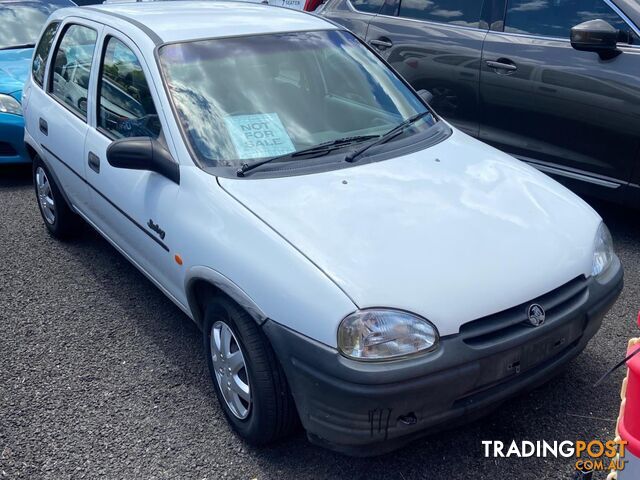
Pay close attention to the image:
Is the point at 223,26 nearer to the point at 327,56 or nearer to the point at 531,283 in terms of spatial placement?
the point at 327,56

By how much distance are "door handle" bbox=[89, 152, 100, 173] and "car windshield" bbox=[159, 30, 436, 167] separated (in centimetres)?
77

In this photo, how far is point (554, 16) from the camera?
16.1ft

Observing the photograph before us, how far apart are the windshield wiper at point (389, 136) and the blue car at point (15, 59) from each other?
402 cm

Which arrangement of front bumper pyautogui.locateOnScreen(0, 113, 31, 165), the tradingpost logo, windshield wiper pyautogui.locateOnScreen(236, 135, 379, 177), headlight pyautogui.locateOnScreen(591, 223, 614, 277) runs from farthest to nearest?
front bumper pyautogui.locateOnScreen(0, 113, 31, 165)
windshield wiper pyautogui.locateOnScreen(236, 135, 379, 177)
headlight pyautogui.locateOnScreen(591, 223, 614, 277)
the tradingpost logo

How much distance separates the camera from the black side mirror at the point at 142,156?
3.24 metres

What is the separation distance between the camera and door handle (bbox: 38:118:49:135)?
4645 millimetres

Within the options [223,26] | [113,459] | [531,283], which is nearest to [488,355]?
[531,283]

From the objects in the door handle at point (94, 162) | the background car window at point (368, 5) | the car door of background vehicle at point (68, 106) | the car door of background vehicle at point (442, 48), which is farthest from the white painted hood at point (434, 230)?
the background car window at point (368, 5)

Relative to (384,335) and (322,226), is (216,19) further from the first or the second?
(384,335)

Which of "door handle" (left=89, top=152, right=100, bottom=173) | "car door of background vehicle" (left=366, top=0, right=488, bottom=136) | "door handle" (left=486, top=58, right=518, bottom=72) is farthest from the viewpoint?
"car door of background vehicle" (left=366, top=0, right=488, bottom=136)

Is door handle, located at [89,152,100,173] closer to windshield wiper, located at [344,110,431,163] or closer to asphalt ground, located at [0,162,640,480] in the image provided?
asphalt ground, located at [0,162,640,480]

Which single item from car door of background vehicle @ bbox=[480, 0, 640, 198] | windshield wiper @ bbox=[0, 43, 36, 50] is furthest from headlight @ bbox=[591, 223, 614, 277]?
windshield wiper @ bbox=[0, 43, 36, 50]

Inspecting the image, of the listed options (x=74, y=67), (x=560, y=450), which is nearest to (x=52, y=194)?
(x=74, y=67)

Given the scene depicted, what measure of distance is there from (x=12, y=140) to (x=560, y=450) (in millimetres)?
5325
